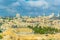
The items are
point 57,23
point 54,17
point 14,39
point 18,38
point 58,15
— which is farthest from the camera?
point 54,17

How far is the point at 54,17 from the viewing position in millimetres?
26922

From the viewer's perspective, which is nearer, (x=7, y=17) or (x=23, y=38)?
(x=23, y=38)

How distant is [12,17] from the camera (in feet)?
90.4

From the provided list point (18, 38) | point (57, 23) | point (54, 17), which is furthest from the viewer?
point (54, 17)

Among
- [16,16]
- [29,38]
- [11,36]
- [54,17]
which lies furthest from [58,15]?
[11,36]

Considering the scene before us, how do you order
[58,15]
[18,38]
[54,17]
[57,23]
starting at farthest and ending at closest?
[54,17]
[58,15]
[57,23]
[18,38]

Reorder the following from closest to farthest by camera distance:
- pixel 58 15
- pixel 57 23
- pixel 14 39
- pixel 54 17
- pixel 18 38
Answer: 1. pixel 14 39
2. pixel 18 38
3. pixel 57 23
4. pixel 58 15
5. pixel 54 17

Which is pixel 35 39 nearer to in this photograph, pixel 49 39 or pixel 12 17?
pixel 49 39

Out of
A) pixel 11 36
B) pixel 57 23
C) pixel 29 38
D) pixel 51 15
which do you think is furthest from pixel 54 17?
pixel 11 36

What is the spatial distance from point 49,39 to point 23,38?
1.60 m

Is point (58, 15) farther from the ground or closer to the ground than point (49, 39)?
farther from the ground

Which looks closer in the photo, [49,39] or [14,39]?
[14,39]

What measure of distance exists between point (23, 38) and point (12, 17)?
14758mm

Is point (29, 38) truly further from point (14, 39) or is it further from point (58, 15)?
point (58, 15)
